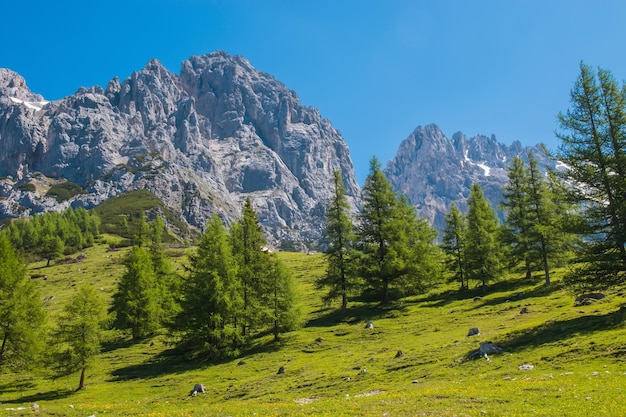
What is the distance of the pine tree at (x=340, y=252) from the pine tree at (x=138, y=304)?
2188cm

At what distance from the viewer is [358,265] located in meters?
49.9

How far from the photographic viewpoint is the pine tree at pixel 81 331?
115ft

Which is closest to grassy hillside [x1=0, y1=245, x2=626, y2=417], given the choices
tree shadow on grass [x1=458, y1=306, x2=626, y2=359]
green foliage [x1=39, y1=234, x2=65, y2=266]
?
tree shadow on grass [x1=458, y1=306, x2=626, y2=359]

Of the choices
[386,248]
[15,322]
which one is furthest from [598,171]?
[15,322]

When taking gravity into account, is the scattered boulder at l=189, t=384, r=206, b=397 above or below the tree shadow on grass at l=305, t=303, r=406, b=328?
below

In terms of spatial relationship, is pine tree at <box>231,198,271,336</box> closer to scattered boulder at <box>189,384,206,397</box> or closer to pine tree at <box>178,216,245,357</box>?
pine tree at <box>178,216,245,357</box>

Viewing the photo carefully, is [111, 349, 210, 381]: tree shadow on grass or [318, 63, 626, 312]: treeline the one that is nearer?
[111, 349, 210, 381]: tree shadow on grass

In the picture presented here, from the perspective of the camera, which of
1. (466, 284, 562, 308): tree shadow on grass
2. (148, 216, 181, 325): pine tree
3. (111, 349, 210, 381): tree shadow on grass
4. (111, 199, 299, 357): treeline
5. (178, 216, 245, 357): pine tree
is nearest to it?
(111, 349, 210, 381): tree shadow on grass

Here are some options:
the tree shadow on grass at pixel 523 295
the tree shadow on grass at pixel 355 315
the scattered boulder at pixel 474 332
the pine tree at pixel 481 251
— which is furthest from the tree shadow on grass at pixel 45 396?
the pine tree at pixel 481 251

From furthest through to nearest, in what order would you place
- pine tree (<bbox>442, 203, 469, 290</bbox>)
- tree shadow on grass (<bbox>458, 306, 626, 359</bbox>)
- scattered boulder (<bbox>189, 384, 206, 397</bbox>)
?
pine tree (<bbox>442, 203, 469, 290</bbox>)
scattered boulder (<bbox>189, 384, 206, 397</bbox>)
tree shadow on grass (<bbox>458, 306, 626, 359</bbox>)

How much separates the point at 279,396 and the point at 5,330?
26.8 m

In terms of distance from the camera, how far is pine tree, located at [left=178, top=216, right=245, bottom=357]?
3981 cm

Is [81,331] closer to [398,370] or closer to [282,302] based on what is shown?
[282,302]

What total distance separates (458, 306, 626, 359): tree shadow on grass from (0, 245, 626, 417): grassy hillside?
8 centimetres
